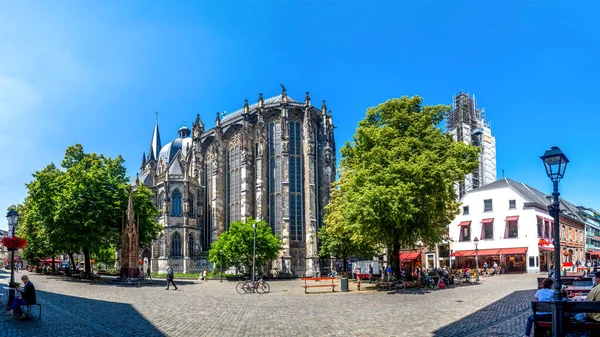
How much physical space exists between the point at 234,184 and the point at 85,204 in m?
28.0

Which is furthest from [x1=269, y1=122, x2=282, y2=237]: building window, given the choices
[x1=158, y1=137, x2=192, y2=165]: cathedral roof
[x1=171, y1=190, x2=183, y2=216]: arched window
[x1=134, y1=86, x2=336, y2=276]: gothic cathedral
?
[x1=158, y1=137, x2=192, y2=165]: cathedral roof

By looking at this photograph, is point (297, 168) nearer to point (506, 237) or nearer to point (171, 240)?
point (171, 240)

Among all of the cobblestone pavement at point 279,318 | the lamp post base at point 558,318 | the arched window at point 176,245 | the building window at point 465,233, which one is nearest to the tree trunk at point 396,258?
the cobblestone pavement at point 279,318

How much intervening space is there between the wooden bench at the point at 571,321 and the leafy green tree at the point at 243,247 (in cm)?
3596

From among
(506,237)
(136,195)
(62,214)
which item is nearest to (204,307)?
(62,214)

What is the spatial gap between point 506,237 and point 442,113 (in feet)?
83.1

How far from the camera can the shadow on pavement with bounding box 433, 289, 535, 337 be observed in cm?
1177

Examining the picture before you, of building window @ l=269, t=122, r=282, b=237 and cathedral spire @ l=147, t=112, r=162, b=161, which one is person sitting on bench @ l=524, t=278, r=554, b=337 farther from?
cathedral spire @ l=147, t=112, r=162, b=161

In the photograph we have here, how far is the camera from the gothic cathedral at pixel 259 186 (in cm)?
5547

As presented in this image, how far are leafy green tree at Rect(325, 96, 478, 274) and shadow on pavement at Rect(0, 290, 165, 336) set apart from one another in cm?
1390

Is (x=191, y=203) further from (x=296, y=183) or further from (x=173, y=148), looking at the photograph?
(x=173, y=148)

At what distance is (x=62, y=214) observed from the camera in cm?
3334

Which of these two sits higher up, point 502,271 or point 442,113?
point 442,113

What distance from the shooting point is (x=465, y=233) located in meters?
54.0
